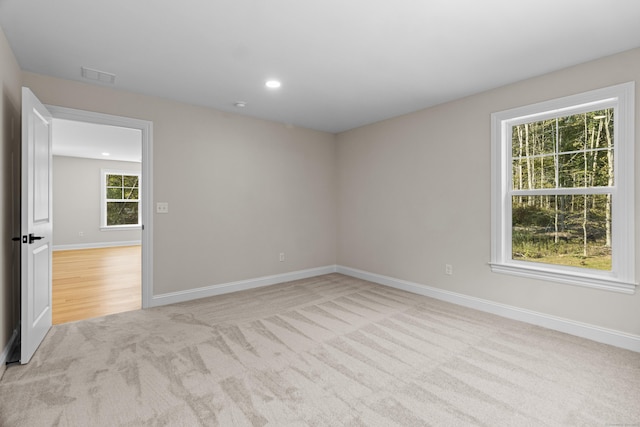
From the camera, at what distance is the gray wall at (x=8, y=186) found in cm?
231

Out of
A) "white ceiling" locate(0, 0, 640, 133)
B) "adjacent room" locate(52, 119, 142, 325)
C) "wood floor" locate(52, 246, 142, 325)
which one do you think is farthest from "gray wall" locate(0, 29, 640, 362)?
"adjacent room" locate(52, 119, 142, 325)

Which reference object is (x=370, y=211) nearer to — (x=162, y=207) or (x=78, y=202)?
(x=162, y=207)

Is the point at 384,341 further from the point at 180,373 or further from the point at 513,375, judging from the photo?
the point at 180,373

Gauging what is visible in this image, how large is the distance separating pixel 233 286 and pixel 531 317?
11.4 ft

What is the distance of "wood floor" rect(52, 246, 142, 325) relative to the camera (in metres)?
3.60

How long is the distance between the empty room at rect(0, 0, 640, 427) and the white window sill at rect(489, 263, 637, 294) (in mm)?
21

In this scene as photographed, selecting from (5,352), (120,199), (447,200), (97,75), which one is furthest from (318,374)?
(120,199)

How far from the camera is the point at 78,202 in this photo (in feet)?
27.2

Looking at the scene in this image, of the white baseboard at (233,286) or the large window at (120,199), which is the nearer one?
the white baseboard at (233,286)

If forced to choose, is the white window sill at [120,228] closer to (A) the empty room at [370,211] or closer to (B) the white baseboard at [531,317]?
(A) the empty room at [370,211]

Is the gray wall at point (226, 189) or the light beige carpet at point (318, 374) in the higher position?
the gray wall at point (226, 189)

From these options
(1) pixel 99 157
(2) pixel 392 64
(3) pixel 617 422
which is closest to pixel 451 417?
(3) pixel 617 422

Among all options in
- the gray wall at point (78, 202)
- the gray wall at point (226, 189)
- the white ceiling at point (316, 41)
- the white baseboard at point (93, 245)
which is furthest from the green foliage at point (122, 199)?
the white ceiling at point (316, 41)

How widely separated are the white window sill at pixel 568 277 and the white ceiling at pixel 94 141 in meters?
5.38
